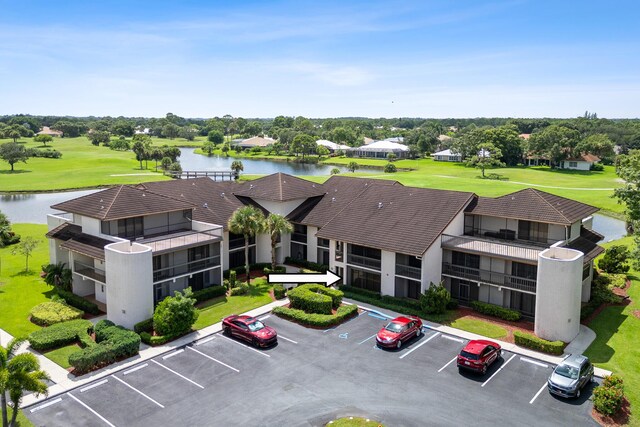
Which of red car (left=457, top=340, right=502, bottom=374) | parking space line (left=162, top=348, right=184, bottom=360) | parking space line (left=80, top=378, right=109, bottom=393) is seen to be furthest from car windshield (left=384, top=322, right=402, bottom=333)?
parking space line (left=80, top=378, right=109, bottom=393)

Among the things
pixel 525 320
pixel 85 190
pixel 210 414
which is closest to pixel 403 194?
pixel 525 320

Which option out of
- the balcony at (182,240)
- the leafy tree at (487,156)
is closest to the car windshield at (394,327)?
the balcony at (182,240)

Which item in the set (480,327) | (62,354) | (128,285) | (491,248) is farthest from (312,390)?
(491,248)

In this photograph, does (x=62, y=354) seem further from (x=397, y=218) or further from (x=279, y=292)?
(x=397, y=218)

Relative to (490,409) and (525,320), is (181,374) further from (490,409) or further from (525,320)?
(525,320)

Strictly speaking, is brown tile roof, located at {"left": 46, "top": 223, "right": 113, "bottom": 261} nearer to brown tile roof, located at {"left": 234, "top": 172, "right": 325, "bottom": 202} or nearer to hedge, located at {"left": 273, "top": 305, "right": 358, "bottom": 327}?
hedge, located at {"left": 273, "top": 305, "right": 358, "bottom": 327}

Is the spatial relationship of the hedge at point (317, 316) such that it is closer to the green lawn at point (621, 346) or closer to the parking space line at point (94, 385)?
the parking space line at point (94, 385)
